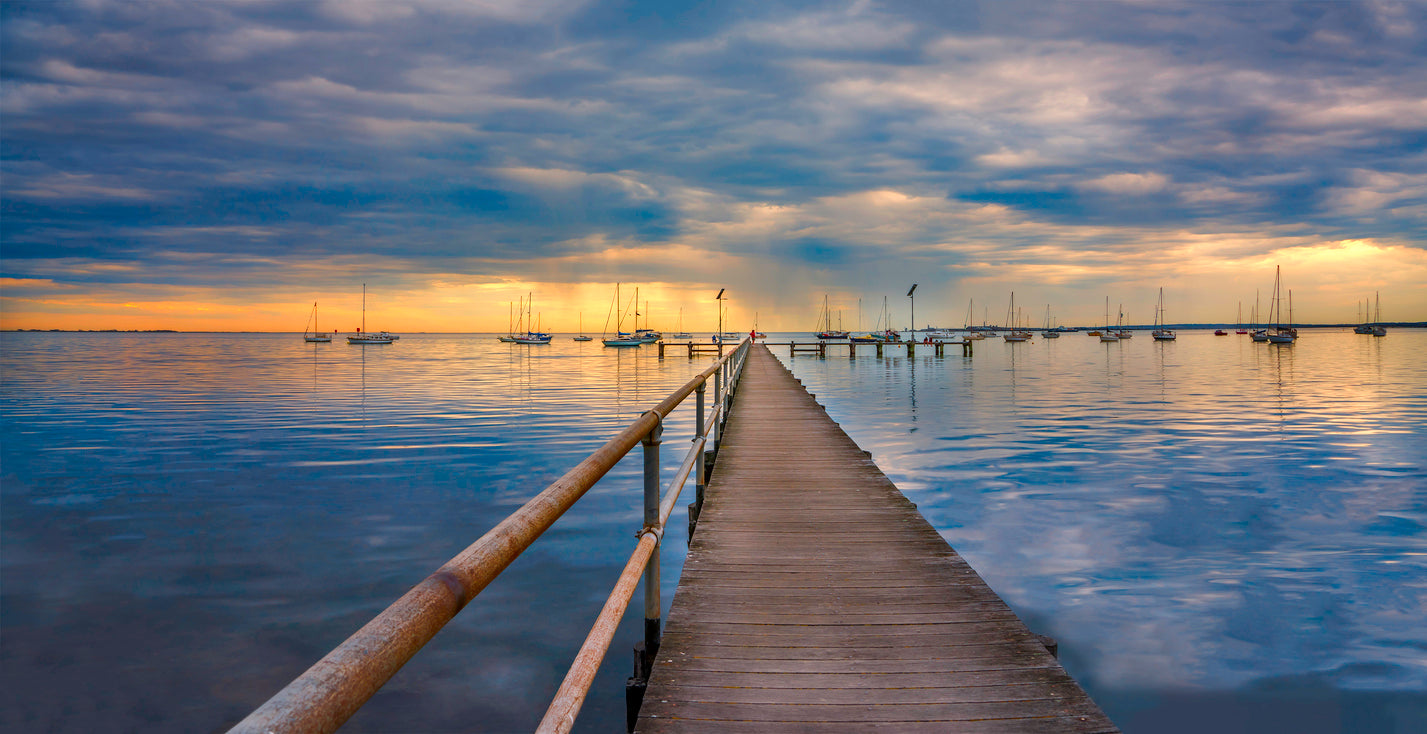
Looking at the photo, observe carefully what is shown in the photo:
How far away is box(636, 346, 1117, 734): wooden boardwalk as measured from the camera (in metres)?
3.07

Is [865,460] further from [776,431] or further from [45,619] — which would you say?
[45,619]

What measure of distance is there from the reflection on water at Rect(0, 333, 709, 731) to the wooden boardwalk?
1826mm

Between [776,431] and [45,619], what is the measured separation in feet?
29.2

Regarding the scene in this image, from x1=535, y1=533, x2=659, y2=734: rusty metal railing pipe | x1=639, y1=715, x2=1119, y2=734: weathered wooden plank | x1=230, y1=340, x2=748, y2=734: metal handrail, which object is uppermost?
x1=230, y1=340, x2=748, y2=734: metal handrail

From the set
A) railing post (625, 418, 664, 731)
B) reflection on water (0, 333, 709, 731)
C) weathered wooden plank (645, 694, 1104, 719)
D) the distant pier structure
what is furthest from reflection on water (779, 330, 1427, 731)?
reflection on water (0, 333, 709, 731)

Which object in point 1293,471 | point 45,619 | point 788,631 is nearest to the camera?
point 788,631

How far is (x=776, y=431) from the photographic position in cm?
1168

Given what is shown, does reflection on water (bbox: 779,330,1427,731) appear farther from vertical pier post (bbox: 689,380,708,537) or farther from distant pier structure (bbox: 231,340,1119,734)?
vertical pier post (bbox: 689,380,708,537)

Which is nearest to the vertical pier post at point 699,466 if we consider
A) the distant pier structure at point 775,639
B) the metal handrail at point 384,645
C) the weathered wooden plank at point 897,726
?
the distant pier structure at point 775,639

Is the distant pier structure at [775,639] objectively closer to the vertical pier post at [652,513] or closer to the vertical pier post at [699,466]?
the vertical pier post at [652,513]

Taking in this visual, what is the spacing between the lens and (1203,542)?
31.7ft

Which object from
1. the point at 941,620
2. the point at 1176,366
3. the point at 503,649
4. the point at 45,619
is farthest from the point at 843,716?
the point at 1176,366

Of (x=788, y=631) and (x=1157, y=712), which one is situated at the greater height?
(x=788, y=631)

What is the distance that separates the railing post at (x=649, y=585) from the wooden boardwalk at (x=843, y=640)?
16 centimetres
